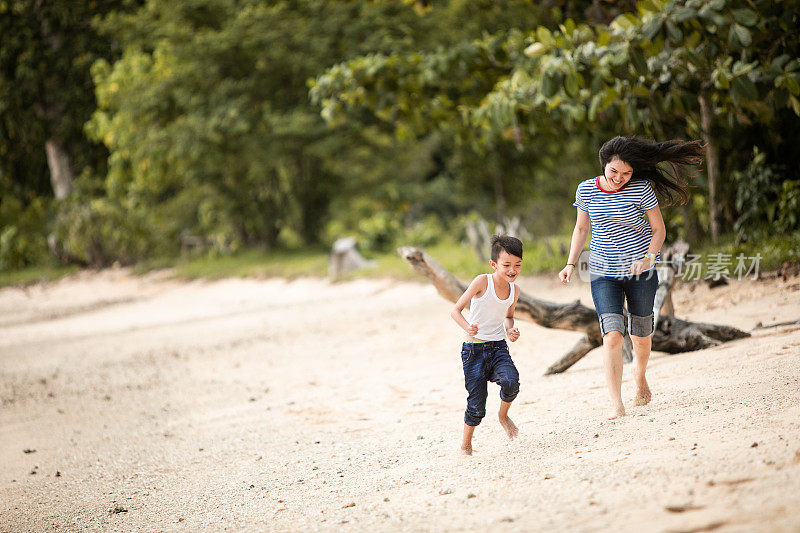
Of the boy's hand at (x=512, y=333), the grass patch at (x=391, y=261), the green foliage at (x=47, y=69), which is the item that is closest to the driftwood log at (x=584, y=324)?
the boy's hand at (x=512, y=333)

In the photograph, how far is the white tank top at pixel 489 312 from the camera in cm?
404

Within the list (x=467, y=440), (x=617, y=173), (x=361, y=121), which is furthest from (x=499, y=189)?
(x=467, y=440)

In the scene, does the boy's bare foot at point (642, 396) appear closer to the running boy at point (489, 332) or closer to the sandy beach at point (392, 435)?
the sandy beach at point (392, 435)

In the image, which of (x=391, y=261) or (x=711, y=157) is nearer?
(x=711, y=157)

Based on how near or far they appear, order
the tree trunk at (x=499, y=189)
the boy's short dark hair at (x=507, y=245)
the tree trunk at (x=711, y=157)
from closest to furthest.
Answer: the boy's short dark hair at (x=507, y=245) < the tree trunk at (x=711, y=157) < the tree trunk at (x=499, y=189)

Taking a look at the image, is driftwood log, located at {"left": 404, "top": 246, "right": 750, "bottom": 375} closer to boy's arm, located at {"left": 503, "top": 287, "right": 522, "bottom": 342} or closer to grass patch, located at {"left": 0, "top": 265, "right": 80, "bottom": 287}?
boy's arm, located at {"left": 503, "top": 287, "right": 522, "bottom": 342}

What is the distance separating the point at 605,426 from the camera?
13.5ft

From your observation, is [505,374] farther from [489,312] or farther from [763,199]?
[763,199]

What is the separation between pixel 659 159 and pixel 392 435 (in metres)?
2.37

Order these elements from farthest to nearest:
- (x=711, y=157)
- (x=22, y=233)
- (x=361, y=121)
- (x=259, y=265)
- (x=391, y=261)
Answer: (x=22, y=233), (x=361, y=121), (x=259, y=265), (x=391, y=261), (x=711, y=157)

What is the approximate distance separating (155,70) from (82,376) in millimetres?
12020

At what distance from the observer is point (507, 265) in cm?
395

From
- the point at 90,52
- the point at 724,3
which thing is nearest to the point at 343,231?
the point at 90,52

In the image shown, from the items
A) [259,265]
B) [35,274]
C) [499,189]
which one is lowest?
[35,274]
